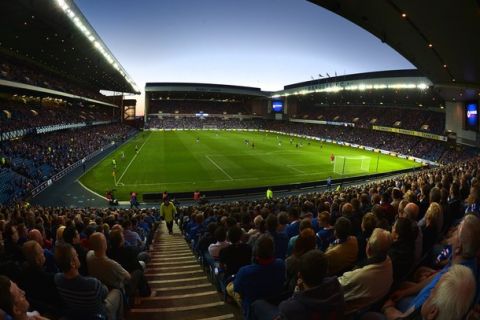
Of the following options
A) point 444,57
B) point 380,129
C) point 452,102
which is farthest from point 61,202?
point 380,129

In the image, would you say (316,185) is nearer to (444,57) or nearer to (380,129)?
(444,57)

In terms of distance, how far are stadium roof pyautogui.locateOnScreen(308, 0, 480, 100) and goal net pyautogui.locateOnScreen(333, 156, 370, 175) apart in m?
18.5

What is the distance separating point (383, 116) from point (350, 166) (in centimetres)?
4120

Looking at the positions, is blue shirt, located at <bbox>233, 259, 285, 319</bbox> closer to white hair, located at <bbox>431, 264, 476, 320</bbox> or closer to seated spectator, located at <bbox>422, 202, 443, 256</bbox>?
white hair, located at <bbox>431, 264, 476, 320</bbox>

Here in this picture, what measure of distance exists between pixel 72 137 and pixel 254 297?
53930 mm

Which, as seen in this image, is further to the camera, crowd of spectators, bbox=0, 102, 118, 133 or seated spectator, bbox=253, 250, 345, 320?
crowd of spectators, bbox=0, 102, 118, 133

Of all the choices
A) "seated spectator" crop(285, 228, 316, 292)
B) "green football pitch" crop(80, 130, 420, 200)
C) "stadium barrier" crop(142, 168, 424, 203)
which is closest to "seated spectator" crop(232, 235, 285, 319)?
"seated spectator" crop(285, 228, 316, 292)

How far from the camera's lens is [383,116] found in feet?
260

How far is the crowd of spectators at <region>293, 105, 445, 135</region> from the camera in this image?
207 ft

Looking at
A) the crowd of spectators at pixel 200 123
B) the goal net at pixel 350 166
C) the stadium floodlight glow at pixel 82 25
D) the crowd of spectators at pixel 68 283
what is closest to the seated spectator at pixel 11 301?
the crowd of spectators at pixel 68 283

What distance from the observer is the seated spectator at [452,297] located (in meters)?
2.38

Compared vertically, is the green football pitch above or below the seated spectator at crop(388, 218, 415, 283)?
below

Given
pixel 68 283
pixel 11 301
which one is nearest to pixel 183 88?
pixel 68 283

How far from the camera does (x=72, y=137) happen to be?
5094 cm
